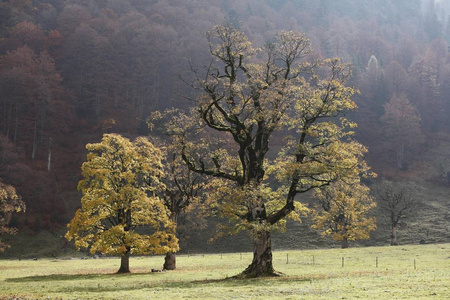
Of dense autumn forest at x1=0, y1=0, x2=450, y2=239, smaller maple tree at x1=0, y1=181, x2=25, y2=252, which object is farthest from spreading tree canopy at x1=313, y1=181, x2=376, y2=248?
smaller maple tree at x1=0, y1=181, x2=25, y2=252

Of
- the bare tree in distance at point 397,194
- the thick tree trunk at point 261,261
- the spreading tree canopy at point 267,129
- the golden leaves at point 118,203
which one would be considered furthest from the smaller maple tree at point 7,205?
the bare tree in distance at point 397,194

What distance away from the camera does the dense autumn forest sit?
297 feet

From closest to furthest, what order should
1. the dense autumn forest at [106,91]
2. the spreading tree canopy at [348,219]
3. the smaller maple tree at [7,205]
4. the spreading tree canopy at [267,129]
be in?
1. the spreading tree canopy at [267,129]
2. the smaller maple tree at [7,205]
3. the spreading tree canopy at [348,219]
4. the dense autumn forest at [106,91]

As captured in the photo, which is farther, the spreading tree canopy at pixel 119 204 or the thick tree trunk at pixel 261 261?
the spreading tree canopy at pixel 119 204

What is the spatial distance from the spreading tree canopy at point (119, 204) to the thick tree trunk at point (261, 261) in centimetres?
912

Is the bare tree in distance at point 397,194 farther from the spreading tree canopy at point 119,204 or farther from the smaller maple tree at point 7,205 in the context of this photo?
the smaller maple tree at point 7,205

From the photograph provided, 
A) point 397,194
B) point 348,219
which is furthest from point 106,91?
point 397,194

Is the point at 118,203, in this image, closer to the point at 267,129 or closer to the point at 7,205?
the point at 7,205

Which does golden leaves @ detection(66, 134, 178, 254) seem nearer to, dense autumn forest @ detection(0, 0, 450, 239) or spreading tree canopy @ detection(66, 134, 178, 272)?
spreading tree canopy @ detection(66, 134, 178, 272)

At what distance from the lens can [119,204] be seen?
3569cm

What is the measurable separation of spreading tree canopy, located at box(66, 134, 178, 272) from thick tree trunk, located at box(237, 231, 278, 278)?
912 centimetres

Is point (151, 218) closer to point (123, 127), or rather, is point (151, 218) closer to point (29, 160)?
point (29, 160)

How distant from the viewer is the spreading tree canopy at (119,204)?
34.4 meters

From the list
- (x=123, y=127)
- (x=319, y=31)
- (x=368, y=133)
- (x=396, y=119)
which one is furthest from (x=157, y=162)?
(x=319, y=31)
